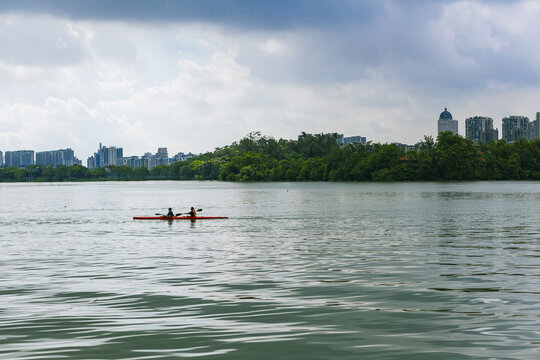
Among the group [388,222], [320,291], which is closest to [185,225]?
[388,222]

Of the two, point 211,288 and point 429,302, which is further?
point 211,288

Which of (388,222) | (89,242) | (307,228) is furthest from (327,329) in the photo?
(388,222)

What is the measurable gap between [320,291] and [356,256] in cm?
863

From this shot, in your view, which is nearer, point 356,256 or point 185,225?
point 356,256

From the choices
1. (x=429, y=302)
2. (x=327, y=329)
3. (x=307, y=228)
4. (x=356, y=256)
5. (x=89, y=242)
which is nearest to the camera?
(x=327, y=329)

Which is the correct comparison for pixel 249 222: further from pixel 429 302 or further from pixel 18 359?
pixel 18 359

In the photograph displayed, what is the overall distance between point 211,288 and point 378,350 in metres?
8.02

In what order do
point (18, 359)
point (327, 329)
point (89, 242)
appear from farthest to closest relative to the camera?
1. point (89, 242)
2. point (327, 329)
3. point (18, 359)

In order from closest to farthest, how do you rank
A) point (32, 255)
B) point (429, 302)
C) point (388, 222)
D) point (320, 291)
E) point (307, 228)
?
point (429, 302)
point (320, 291)
point (32, 255)
point (307, 228)
point (388, 222)

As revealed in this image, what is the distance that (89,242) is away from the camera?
33.3 metres

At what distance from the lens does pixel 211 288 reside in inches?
698

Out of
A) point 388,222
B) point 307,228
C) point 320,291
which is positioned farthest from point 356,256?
point 388,222

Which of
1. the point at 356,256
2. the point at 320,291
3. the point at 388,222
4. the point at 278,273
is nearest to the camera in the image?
the point at 320,291

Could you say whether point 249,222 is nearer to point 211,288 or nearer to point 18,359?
point 211,288
